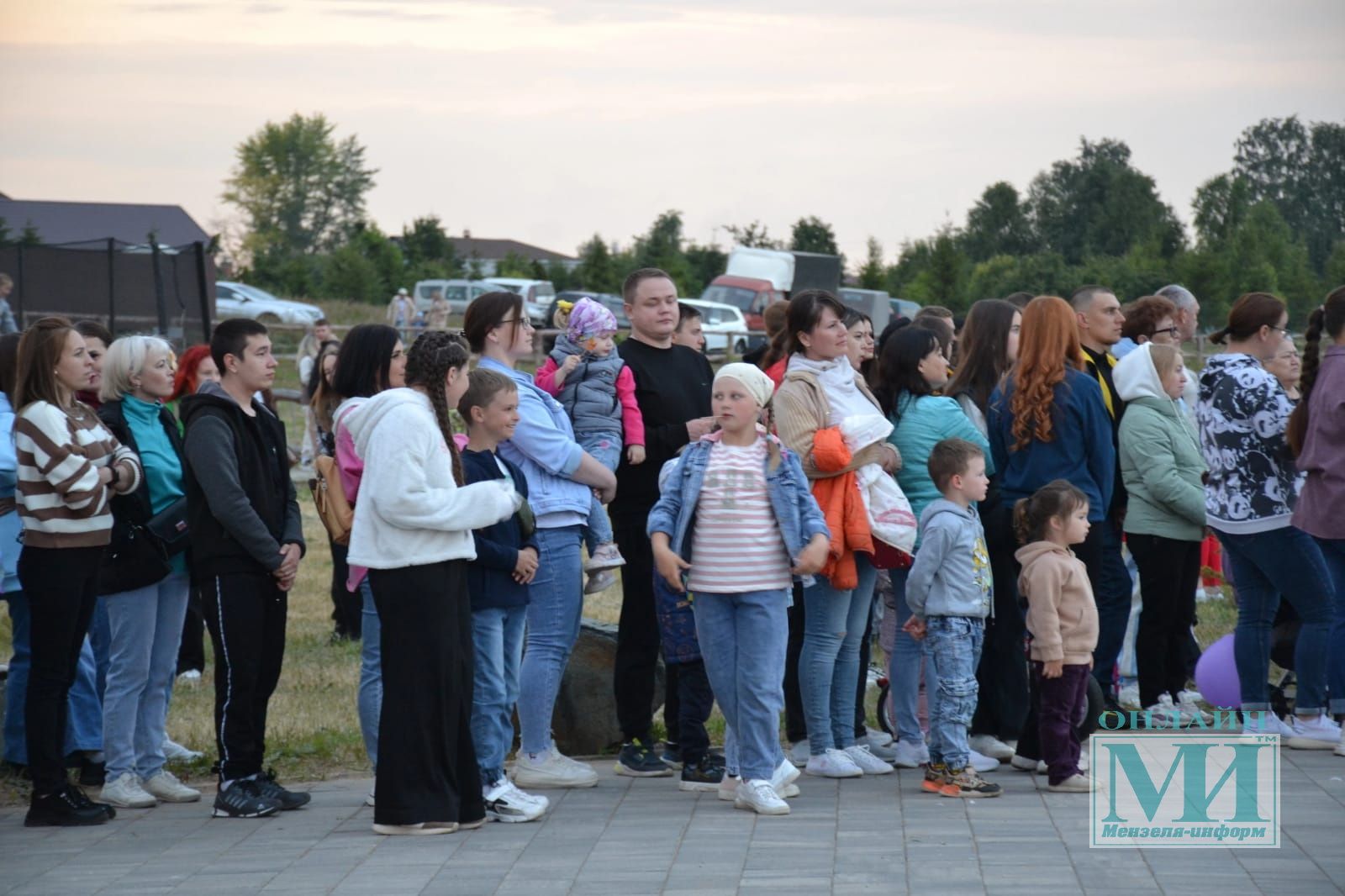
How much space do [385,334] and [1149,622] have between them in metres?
4.00

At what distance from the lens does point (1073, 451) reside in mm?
6844

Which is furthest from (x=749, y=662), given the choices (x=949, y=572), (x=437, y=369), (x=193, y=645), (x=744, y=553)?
(x=193, y=645)

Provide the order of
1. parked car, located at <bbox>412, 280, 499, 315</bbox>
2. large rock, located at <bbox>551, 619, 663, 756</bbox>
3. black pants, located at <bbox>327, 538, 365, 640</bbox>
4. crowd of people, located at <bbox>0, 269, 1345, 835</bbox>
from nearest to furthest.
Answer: crowd of people, located at <bbox>0, 269, 1345, 835</bbox>
large rock, located at <bbox>551, 619, 663, 756</bbox>
black pants, located at <bbox>327, 538, 365, 640</bbox>
parked car, located at <bbox>412, 280, 499, 315</bbox>

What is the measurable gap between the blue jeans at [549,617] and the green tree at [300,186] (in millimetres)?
89837

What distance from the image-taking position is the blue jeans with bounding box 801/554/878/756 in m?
6.44

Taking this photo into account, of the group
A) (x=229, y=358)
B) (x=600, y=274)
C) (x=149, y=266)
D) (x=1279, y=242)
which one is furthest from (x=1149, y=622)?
(x=600, y=274)

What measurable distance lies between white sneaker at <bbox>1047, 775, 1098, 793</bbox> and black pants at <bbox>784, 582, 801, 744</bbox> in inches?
45.6

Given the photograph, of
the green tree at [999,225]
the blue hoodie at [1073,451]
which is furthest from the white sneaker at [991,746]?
the green tree at [999,225]

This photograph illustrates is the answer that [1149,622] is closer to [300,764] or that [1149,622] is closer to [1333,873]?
[1333,873]

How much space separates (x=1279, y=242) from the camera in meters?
43.9

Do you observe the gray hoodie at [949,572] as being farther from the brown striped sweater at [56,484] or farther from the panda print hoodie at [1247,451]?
the brown striped sweater at [56,484]

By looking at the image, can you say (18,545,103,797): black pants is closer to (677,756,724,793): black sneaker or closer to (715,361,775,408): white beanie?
(677,756,724,793): black sneaker

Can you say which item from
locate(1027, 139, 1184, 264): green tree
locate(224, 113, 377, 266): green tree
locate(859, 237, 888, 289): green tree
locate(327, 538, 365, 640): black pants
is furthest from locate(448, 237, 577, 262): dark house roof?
locate(327, 538, 365, 640): black pants

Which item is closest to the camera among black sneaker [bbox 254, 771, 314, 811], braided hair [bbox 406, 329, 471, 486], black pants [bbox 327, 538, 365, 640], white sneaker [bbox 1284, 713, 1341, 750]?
braided hair [bbox 406, 329, 471, 486]
